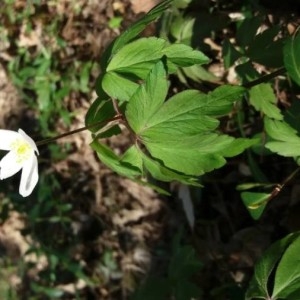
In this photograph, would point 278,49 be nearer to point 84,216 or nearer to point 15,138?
point 15,138

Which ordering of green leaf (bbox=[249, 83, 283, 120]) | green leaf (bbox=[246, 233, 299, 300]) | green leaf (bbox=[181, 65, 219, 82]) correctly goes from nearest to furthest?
green leaf (bbox=[246, 233, 299, 300]) → green leaf (bbox=[249, 83, 283, 120]) → green leaf (bbox=[181, 65, 219, 82])

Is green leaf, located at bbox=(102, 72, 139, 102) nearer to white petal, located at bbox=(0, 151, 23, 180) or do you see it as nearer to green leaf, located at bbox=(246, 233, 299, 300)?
white petal, located at bbox=(0, 151, 23, 180)

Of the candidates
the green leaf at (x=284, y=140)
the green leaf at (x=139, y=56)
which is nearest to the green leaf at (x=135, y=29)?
the green leaf at (x=139, y=56)

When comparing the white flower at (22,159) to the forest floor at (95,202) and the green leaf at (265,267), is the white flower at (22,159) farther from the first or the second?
the forest floor at (95,202)

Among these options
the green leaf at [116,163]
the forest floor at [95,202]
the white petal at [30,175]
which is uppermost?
the white petal at [30,175]

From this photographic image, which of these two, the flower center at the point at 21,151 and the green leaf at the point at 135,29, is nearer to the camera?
the green leaf at the point at 135,29

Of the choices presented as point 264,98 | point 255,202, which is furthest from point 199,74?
point 255,202

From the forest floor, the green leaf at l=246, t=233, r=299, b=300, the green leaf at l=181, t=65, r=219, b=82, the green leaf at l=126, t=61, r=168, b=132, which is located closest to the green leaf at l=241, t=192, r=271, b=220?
the green leaf at l=246, t=233, r=299, b=300

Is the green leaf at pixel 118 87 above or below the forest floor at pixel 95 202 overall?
above
